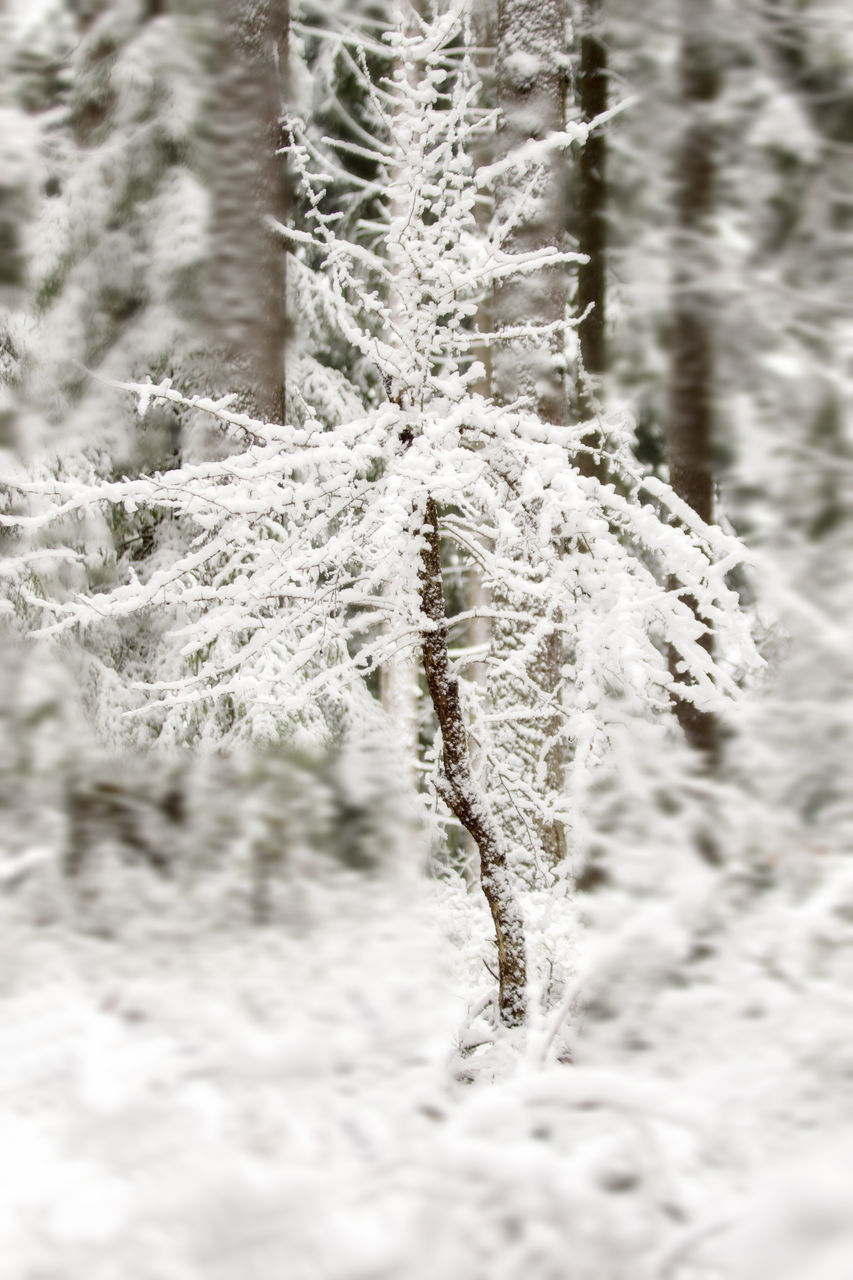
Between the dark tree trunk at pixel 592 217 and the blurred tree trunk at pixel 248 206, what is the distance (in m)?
3.33

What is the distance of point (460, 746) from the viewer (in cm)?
473

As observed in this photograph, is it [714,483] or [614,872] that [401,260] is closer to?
[614,872]

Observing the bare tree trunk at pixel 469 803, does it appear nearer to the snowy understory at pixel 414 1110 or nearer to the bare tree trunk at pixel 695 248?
the bare tree trunk at pixel 695 248

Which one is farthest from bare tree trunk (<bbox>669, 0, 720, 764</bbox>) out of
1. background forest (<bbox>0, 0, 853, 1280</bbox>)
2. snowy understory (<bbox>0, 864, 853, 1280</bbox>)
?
snowy understory (<bbox>0, 864, 853, 1280</bbox>)

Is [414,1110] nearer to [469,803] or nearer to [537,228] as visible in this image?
[469,803]

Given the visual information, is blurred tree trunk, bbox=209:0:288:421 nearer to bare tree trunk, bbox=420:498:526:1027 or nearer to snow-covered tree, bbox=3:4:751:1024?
snow-covered tree, bbox=3:4:751:1024

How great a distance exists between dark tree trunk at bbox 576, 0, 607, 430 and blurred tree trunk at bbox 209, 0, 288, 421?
10.9ft

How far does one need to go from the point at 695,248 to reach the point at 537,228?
15.0ft

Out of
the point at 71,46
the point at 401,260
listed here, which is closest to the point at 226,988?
the point at 401,260

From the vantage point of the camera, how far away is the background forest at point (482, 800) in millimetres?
1479

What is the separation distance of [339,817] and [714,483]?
5572mm

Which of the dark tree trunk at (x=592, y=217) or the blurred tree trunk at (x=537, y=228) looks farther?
the dark tree trunk at (x=592, y=217)

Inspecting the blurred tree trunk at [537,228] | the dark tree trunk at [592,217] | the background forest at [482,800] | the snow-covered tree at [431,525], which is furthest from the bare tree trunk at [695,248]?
the dark tree trunk at [592,217]

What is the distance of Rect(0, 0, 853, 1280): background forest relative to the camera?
4.85ft
